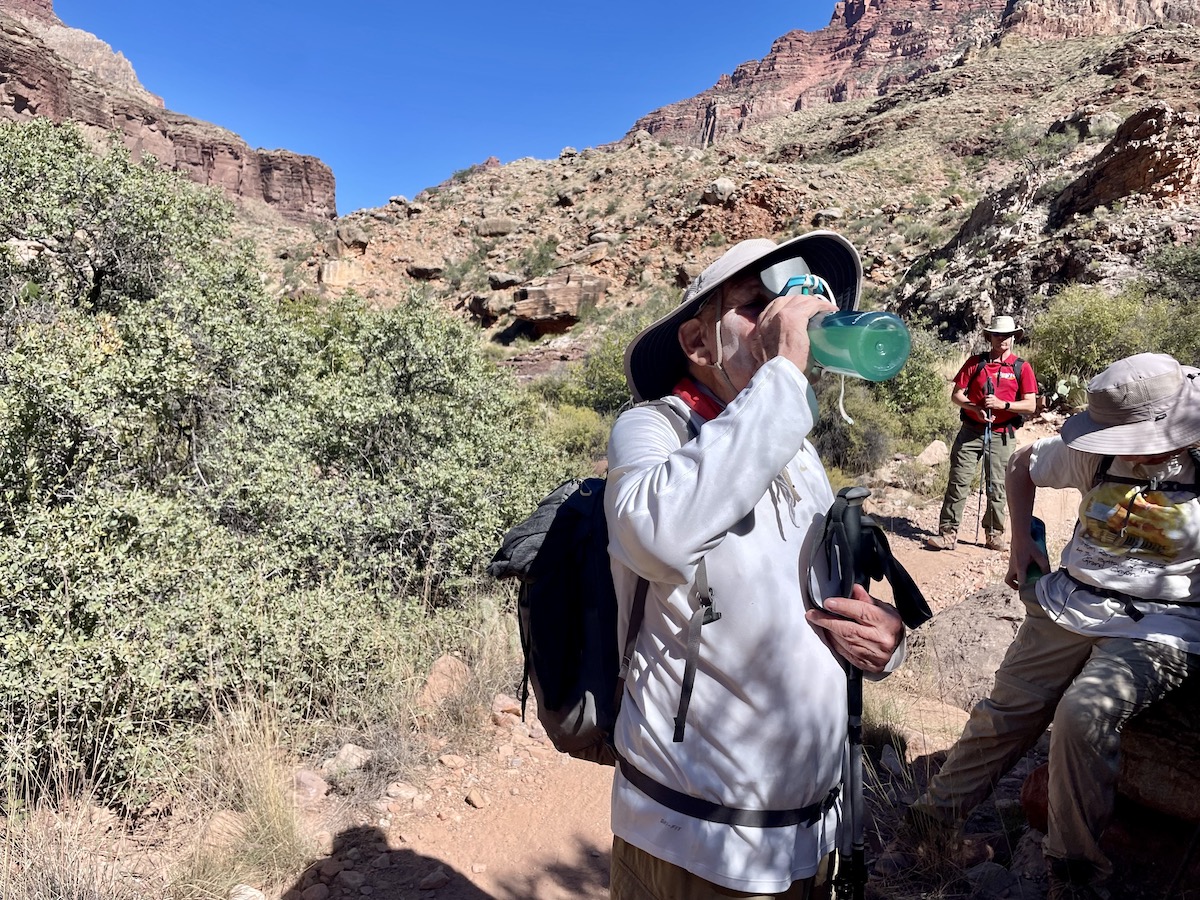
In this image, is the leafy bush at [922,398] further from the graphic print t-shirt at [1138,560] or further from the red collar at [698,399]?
the red collar at [698,399]

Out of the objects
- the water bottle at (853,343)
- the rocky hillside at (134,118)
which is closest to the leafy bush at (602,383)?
the water bottle at (853,343)

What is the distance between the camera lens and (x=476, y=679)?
12.2ft

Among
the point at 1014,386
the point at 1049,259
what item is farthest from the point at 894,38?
the point at 1014,386

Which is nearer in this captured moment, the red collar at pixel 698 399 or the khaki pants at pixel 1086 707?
the red collar at pixel 698 399

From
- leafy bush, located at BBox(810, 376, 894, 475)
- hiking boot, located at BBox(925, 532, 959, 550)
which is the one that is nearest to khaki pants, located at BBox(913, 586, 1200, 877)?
hiking boot, located at BBox(925, 532, 959, 550)

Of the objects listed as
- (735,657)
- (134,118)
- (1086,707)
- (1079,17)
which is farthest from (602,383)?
(134,118)

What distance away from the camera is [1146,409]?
1.92m

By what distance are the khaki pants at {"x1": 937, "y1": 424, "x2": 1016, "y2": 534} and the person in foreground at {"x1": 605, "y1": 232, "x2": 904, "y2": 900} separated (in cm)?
500

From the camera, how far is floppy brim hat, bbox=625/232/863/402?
1.23 meters

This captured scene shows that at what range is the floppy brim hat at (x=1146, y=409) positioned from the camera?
1890mm

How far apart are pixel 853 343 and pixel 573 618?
2.23 ft

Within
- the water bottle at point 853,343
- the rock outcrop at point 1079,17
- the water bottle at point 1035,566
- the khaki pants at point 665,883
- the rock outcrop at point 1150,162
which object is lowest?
the khaki pants at point 665,883

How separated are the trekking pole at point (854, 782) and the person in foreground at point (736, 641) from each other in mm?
34

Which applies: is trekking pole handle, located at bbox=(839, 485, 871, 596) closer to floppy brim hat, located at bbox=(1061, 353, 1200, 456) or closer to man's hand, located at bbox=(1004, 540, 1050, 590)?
floppy brim hat, located at bbox=(1061, 353, 1200, 456)
